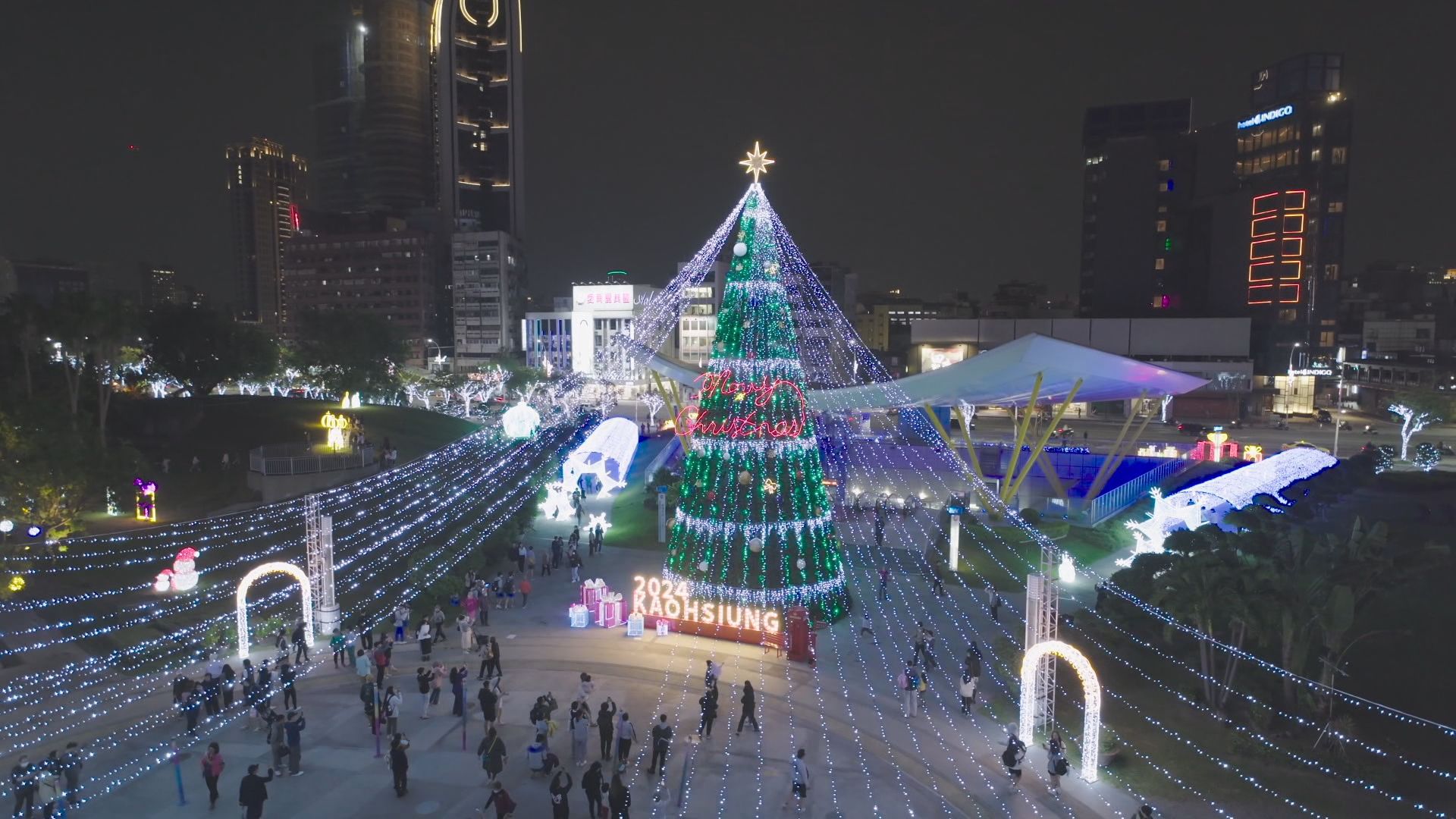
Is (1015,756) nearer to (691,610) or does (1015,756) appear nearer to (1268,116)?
(691,610)

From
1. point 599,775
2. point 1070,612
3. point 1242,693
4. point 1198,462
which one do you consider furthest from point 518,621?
point 1198,462

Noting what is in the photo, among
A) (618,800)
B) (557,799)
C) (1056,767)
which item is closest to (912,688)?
(1056,767)

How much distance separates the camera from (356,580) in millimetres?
22719

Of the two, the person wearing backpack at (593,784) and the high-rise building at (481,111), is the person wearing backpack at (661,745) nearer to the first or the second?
the person wearing backpack at (593,784)

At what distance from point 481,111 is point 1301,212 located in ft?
351

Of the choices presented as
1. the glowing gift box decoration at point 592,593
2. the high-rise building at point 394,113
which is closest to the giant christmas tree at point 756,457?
the glowing gift box decoration at point 592,593

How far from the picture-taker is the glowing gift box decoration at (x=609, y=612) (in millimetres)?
18641

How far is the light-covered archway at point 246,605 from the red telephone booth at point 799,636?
10365 mm

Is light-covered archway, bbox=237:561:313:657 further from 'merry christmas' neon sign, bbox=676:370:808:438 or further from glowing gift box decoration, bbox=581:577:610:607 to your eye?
'merry christmas' neon sign, bbox=676:370:808:438

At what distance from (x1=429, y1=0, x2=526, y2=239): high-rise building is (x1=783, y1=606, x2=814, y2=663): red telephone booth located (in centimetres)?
11250

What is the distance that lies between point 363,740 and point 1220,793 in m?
13.8

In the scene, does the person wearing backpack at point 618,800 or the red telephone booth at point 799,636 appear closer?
the person wearing backpack at point 618,800

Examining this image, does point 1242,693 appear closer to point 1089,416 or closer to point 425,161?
point 1089,416

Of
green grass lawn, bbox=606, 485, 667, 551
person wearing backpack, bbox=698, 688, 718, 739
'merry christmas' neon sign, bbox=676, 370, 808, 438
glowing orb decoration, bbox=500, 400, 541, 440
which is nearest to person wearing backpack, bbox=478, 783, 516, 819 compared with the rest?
person wearing backpack, bbox=698, 688, 718, 739
